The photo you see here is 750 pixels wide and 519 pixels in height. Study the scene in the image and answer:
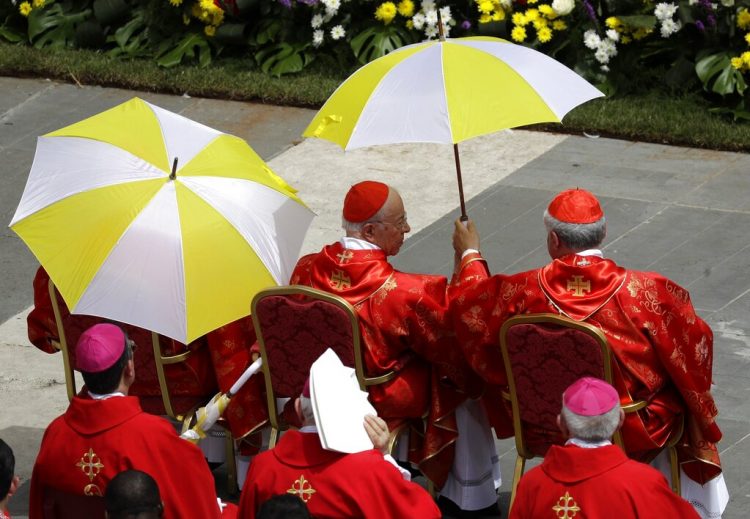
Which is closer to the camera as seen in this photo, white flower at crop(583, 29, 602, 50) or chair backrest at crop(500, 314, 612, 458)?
chair backrest at crop(500, 314, 612, 458)

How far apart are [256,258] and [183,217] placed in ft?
1.20

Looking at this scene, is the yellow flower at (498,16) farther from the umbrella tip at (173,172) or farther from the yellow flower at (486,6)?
the umbrella tip at (173,172)

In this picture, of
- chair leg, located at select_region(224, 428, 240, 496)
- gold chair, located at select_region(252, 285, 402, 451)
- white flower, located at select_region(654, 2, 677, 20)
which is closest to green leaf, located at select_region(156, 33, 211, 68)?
white flower, located at select_region(654, 2, 677, 20)

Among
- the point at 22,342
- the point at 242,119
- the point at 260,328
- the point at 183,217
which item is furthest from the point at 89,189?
the point at 242,119

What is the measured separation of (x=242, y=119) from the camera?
1247cm

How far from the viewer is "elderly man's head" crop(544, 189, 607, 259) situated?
258 inches

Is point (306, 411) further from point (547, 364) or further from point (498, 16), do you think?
point (498, 16)

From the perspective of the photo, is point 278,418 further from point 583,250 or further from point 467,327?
point 583,250

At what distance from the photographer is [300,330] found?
272 inches

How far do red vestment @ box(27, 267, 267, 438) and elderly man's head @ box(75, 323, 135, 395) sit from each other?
4.64ft

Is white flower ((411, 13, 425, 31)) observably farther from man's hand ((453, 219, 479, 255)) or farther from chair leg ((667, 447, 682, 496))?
chair leg ((667, 447, 682, 496))

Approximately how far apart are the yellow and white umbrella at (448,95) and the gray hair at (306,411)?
1626 millimetres

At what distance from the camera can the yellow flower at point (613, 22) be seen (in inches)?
479

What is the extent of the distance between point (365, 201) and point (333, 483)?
1.88 meters
